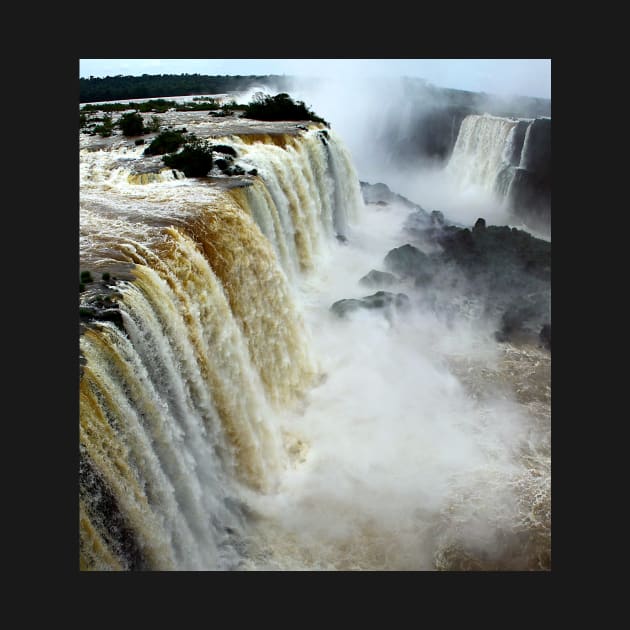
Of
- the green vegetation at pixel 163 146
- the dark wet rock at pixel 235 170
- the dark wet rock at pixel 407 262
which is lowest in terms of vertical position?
the dark wet rock at pixel 407 262

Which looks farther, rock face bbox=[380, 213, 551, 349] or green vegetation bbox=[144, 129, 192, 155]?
green vegetation bbox=[144, 129, 192, 155]

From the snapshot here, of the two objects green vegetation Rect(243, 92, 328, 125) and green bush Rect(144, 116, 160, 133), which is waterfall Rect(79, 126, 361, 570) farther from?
green vegetation Rect(243, 92, 328, 125)

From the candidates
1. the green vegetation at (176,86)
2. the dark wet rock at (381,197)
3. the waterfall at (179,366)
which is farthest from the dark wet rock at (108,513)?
the green vegetation at (176,86)

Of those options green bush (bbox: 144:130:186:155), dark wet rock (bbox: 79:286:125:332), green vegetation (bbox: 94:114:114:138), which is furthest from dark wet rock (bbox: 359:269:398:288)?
dark wet rock (bbox: 79:286:125:332)

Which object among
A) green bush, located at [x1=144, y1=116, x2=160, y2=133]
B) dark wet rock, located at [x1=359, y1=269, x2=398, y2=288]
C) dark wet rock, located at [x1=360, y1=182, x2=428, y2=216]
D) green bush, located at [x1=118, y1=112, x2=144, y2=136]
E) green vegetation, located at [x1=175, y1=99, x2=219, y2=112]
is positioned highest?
green vegetation, located at [x1=175, y1=99, x2=219, y2=112]

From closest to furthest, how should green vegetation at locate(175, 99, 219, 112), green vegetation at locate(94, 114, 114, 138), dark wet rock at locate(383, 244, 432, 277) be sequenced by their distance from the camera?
dark wet rock at locate(383, 244, 432, 277), green vegetation at locate(94, 114, 114, 138), green vegetation at locate(175, 99, 219, 112)

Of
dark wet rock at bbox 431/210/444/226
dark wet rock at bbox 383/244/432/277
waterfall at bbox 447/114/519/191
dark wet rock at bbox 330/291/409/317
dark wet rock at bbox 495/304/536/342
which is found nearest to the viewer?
dark wet rock at bbox 495/304/536/342

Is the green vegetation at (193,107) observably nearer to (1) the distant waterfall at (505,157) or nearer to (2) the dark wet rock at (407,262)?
(2) the dark wet rock at (407,262)

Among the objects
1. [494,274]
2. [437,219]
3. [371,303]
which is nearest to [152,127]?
[371,303]
